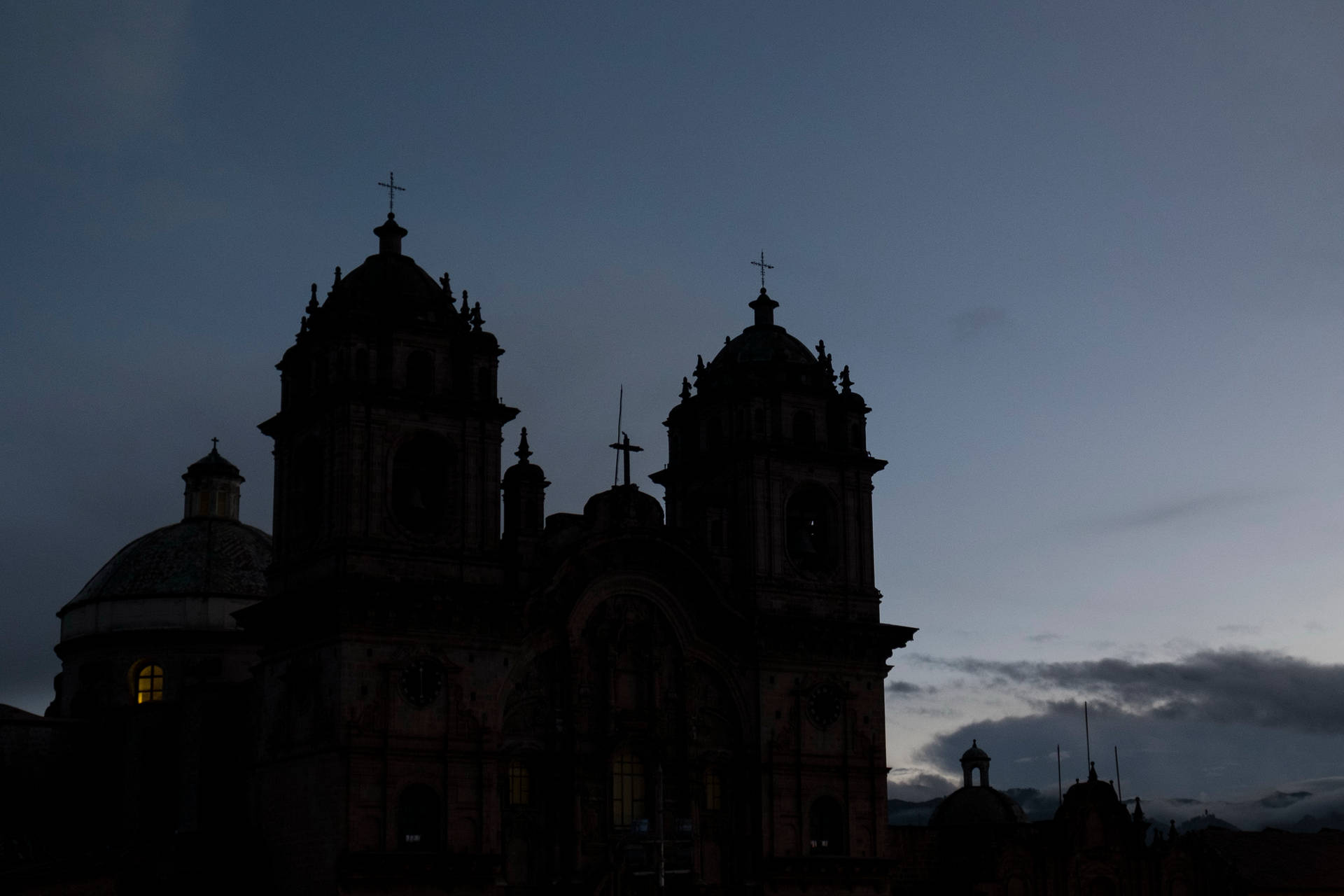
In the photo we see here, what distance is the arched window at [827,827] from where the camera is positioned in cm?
6294

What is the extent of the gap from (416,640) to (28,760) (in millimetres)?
17646

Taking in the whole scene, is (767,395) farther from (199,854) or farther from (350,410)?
(199,854)

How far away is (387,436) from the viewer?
5778 centimetres

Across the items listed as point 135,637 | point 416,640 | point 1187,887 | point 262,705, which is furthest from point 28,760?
point 1187,887

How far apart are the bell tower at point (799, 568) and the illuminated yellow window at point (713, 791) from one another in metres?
1.42

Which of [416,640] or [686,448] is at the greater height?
[686,448]

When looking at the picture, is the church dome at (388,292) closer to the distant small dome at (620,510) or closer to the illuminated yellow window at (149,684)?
the distant small dome at (620,510)

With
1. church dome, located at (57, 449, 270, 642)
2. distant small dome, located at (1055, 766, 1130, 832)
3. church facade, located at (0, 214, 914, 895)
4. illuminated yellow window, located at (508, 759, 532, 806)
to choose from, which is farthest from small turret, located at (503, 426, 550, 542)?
distant small dome, located at (1055, 766, 1130, 832)

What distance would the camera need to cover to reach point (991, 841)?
68438mm

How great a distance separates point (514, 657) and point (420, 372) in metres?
8.92

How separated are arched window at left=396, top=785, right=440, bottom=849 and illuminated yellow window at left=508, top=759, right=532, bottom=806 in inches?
119

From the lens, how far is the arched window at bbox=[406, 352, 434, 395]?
59.0m

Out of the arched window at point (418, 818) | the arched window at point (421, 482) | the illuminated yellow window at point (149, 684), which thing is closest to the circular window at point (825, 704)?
the arched window at point (418, 818)

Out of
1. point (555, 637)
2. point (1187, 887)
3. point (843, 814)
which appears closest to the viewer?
point (555, 637)
